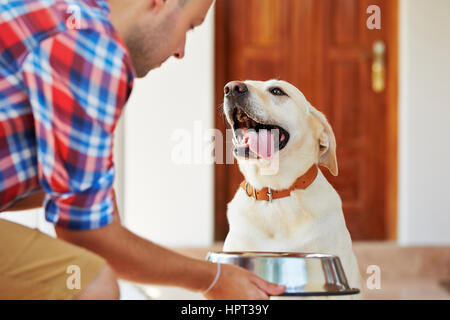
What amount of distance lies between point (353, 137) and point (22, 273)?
105cm

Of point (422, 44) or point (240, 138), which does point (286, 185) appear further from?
point (422, 44)

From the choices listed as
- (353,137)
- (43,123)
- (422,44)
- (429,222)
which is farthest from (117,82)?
(429,222)

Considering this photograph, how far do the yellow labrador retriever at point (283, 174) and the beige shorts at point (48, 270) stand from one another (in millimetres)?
292

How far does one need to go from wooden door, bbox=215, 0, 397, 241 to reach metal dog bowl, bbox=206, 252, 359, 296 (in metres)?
0.15

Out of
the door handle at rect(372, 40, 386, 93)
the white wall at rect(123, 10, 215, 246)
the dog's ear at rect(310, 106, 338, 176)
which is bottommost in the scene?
the white wall at rect(123, 10, 215, 246)

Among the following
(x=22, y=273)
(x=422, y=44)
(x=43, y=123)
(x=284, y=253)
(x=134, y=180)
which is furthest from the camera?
(x=134, y=180)

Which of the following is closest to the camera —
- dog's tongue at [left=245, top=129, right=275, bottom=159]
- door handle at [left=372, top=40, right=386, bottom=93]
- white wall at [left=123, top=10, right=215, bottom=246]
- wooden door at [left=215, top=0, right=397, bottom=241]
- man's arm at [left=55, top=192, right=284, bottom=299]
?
man's arm at [left=55, top=192, right=284, bottom=299]

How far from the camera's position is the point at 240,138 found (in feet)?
3.57

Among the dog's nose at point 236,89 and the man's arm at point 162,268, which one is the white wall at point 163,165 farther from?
the man's arm at point 162,268

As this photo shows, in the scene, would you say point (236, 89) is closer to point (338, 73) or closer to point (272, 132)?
point (272, 132)

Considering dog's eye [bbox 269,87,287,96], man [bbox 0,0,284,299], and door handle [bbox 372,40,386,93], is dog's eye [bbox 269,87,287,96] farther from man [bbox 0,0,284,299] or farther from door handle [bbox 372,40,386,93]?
door handle [bbox 372,40,386,93]

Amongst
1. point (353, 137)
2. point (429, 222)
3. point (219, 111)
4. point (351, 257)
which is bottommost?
point (429, 222)

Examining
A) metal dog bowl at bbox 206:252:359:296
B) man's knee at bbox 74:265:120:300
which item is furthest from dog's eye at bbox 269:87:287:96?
man's knee at bbox 74:265:120:300

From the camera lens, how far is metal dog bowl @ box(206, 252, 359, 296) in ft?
3.20
